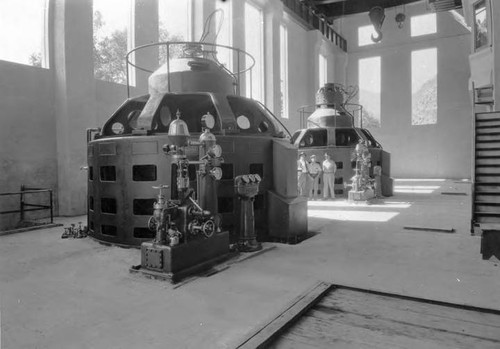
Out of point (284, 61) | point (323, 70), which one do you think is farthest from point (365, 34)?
point (284, 61)

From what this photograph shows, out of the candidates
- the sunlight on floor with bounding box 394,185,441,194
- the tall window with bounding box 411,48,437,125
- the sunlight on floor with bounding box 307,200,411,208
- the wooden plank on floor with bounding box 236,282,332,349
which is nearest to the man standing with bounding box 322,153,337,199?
the sunlight on floor with bounding box 307,200,411,208

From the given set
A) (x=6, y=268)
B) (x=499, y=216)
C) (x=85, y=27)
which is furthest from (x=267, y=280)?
(x=85, y=27)

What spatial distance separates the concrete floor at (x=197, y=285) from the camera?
2.97 metres

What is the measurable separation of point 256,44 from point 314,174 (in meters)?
6.74

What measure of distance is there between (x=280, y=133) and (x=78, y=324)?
4818 mm

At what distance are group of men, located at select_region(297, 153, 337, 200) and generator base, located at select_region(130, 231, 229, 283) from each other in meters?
7.83

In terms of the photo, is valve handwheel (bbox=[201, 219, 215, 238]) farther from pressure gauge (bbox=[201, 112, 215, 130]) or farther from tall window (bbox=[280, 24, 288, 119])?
tall window (bbox=[280, 24, 288, 119])

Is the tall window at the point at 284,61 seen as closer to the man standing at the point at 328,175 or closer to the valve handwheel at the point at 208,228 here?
the man standing at the point at 328,175

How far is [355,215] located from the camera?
29.2 feet

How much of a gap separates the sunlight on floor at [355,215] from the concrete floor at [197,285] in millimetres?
1564

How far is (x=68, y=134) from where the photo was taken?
887 cm

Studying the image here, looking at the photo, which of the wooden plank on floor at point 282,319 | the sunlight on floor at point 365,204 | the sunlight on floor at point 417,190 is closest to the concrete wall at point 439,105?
the sunlight on floor at point 417,190

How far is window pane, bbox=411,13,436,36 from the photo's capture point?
21.9 meters

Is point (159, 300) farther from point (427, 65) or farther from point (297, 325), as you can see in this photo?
point (427, 65)
